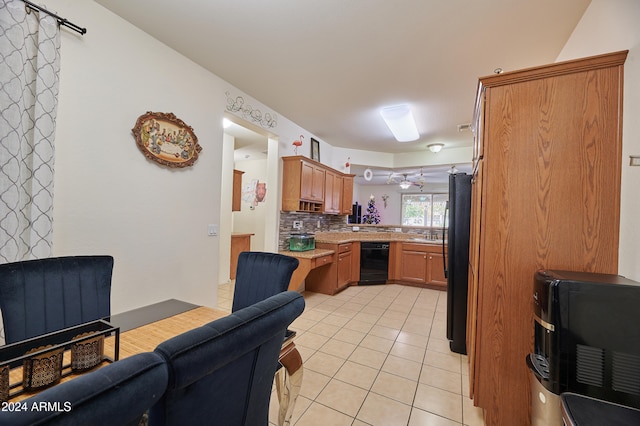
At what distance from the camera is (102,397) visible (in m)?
0.37

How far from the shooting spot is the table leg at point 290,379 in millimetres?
1310

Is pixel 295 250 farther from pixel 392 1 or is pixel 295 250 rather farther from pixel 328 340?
pixel 392 1

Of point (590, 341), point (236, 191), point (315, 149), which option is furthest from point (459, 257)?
point (236, 191)

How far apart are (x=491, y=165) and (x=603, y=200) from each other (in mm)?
526

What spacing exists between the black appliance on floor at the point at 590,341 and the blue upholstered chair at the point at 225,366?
3.61 feet

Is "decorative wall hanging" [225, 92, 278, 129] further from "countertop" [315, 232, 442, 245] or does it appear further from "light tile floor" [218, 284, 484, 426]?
"light tile floor" [218, 284, 484, 426]

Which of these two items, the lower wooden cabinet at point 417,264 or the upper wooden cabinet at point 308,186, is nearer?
the upper wooden cabinet at point 308,186

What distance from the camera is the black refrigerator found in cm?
248

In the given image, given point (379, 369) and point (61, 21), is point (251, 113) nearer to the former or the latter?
point (61, 21)

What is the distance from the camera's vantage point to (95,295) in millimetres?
1419

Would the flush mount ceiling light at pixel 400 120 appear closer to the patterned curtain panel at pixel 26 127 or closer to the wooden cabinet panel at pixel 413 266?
the wooden cabinet panel at pixel 413 266

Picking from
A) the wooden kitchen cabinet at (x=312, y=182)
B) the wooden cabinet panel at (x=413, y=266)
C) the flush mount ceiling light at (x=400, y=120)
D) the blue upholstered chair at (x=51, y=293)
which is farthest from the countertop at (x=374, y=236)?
the blue upholstered chair at (x=51, y=293)

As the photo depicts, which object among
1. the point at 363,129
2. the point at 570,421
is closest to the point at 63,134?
the point at 570,421

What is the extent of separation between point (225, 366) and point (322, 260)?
343 centimetres
